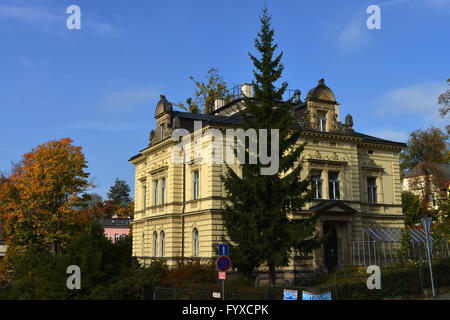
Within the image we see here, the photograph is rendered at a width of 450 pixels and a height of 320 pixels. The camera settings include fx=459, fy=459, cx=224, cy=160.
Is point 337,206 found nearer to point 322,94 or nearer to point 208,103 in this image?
point 322,94

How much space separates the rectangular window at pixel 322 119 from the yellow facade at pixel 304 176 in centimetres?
8

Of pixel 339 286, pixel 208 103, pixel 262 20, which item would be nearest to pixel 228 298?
pixel 339 286

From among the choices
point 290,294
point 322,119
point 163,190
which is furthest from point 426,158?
point 290,294

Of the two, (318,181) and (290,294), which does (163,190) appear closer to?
(318,181)

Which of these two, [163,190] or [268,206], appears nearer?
[268,206]

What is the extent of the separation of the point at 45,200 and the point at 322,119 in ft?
81.6

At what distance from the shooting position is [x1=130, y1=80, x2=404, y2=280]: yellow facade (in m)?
31.7

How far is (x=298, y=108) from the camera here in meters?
35.1

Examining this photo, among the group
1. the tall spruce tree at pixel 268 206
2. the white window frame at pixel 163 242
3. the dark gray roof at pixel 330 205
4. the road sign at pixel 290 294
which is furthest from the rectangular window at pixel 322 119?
the road sign at pixel 290 294

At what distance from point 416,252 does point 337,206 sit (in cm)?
583

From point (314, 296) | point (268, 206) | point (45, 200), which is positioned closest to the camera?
point (314, 296)

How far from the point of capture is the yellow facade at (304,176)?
1248 inches

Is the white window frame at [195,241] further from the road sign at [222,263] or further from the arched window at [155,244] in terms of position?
the road sign at [222,263]

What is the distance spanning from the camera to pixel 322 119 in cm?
3497
